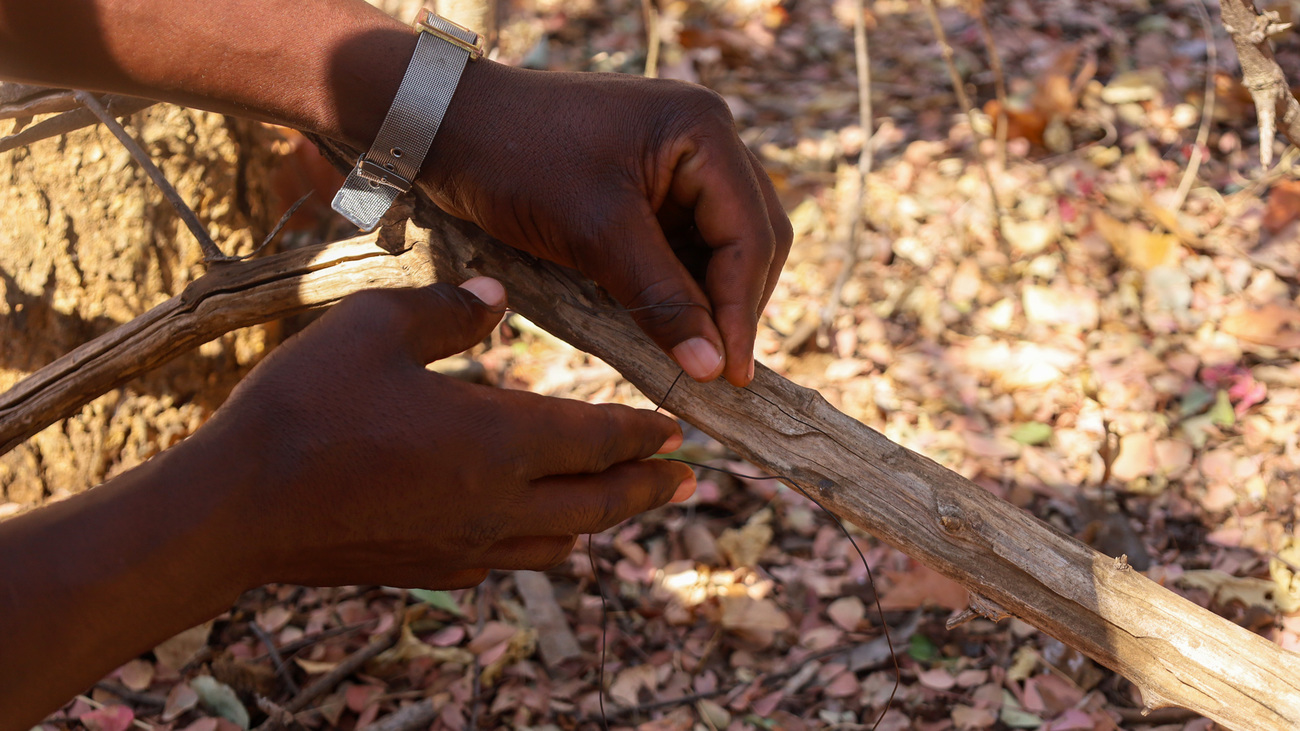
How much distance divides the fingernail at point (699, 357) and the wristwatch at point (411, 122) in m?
0.53

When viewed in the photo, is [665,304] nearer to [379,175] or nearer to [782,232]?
[782,232]

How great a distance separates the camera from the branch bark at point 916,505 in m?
1.37

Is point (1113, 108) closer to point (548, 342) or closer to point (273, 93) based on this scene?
point (548, 342)

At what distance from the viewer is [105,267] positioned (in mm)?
2332

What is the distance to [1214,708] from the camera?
4.53ft

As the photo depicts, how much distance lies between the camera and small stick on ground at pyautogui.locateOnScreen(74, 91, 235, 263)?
1.61 meters

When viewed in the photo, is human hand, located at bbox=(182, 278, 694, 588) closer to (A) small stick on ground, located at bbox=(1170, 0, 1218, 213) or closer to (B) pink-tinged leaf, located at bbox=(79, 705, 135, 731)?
(B) pink-tinged leaf, located at bbox=(79, 705, 135, 731)

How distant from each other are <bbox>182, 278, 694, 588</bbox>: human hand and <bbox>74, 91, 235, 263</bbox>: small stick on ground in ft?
1.94

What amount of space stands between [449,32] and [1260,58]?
1299 millimetres

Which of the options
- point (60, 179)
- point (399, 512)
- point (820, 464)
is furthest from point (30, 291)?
point (820, 464)

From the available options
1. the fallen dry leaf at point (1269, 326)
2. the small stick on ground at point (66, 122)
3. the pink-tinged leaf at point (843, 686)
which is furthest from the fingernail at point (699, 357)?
the fallen dry leaf at point (1269, 326)

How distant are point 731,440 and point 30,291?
76.2 inches

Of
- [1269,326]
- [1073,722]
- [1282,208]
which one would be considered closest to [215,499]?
[1073,722]

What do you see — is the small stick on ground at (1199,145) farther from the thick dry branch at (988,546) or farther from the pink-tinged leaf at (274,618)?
the pink-tinged leaf at (274,618)
